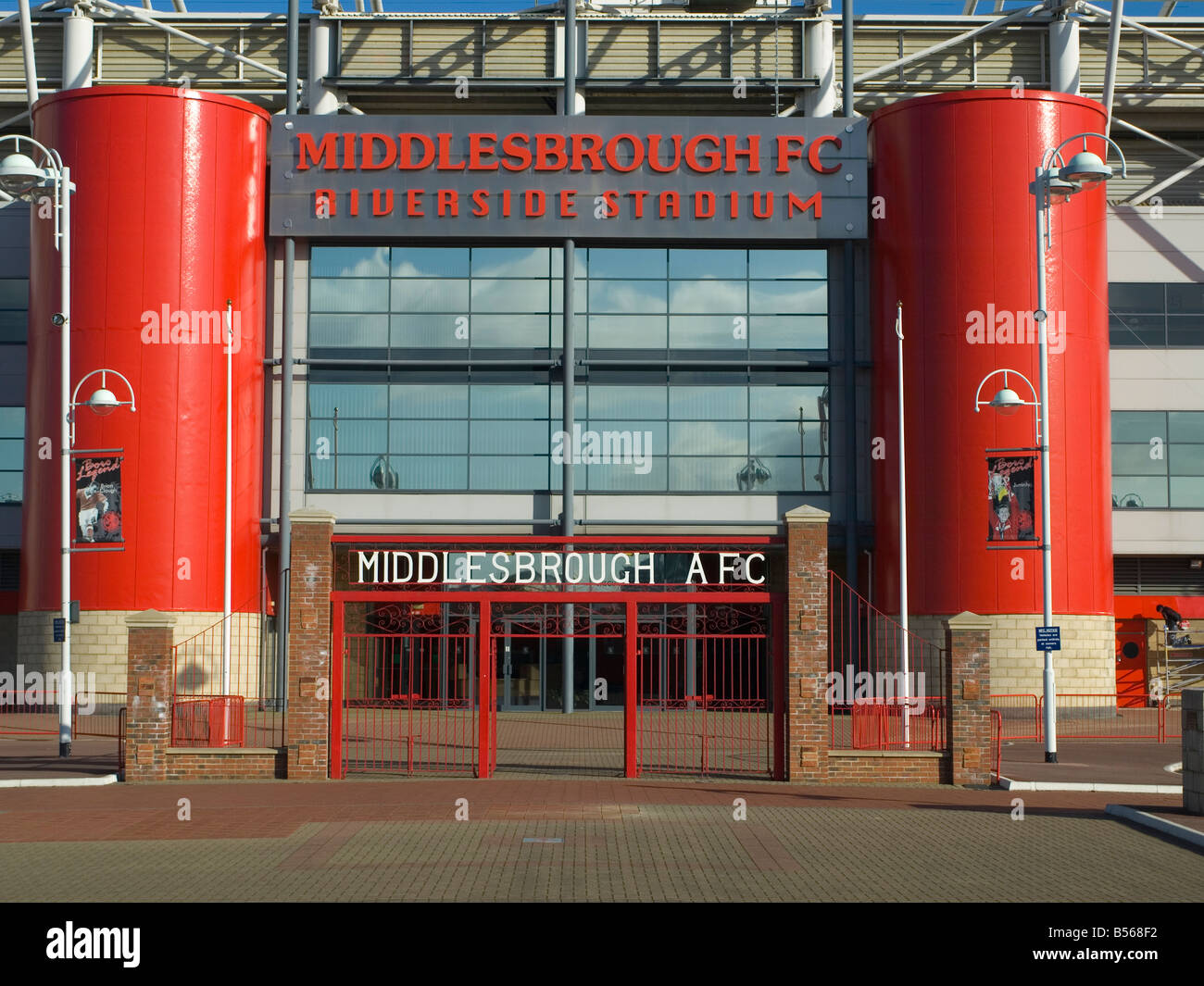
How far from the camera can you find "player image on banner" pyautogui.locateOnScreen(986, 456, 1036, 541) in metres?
26.7

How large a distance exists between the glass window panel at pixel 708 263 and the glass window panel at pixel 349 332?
8.22m

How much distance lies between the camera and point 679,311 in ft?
132

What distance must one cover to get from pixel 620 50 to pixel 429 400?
38.4 ft

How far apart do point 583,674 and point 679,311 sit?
1041 centimetres

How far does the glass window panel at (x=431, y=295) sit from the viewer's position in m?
40.2

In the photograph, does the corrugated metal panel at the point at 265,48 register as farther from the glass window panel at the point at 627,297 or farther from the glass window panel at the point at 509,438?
the glass window panel at the point at 509,438

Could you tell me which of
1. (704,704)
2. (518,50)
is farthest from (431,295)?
(704,704)

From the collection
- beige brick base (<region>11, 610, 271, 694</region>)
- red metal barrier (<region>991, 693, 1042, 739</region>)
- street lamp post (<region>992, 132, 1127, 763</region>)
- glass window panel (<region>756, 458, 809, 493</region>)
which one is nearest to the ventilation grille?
red metal barrier (<region>991, 693, 1042, 739</region>)

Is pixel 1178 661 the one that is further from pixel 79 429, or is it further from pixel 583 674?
pixel 79 429

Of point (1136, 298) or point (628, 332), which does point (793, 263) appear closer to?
point (628, 332)

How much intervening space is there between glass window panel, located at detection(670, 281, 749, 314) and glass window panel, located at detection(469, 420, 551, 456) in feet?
16.7

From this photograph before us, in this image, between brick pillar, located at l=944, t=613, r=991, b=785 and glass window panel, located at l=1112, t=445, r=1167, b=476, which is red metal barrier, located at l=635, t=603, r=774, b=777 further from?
glass window panel, located at l=1112, t=445, r=1167, b=476

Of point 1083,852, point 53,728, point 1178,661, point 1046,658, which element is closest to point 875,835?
point 1083,852
